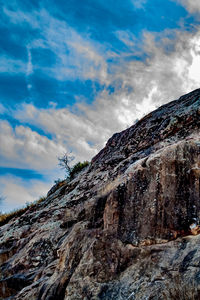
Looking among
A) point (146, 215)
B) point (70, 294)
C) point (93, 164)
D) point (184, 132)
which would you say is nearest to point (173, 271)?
point (146, 215)

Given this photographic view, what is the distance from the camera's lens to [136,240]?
18.8ft

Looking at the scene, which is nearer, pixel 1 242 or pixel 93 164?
pixel 1 242

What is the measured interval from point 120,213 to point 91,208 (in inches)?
69.2

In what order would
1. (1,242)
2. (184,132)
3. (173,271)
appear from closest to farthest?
(173,271) → (184,132) → (1,242)

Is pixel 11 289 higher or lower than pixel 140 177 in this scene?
lower

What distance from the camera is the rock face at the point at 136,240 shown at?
477 centimetres

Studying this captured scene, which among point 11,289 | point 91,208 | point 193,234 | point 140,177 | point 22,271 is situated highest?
point 140,177

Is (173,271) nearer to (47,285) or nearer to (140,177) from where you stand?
(140,177)

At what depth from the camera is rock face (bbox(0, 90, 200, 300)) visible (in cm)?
477

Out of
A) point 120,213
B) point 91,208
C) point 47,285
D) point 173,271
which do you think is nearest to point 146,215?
point 120,213

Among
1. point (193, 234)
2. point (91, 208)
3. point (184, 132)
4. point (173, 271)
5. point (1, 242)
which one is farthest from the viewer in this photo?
point (1, 242)

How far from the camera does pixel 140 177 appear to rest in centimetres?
666

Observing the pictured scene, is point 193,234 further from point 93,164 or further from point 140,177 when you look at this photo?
point 93,164

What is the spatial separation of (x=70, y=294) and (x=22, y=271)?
13.2ft
